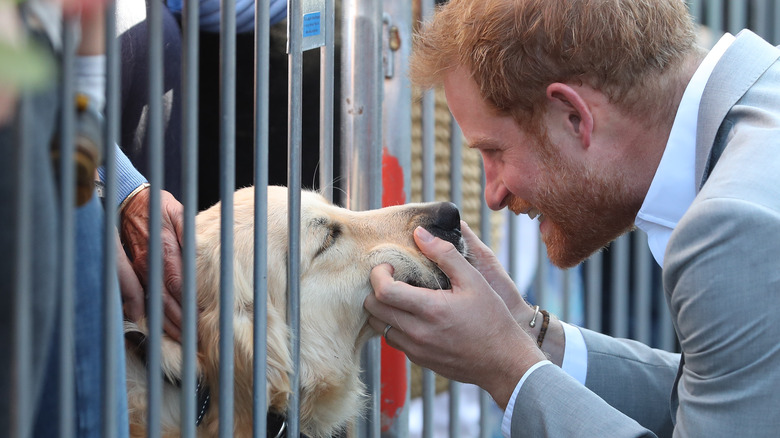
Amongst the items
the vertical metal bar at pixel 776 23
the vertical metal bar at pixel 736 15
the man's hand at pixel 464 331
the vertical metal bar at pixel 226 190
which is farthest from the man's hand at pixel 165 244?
the vertical metal bar at pixel 776 23

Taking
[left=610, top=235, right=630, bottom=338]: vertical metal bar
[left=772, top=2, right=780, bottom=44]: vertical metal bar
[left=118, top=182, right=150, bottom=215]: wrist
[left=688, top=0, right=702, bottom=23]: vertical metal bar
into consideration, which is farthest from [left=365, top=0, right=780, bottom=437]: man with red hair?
[left=772, top=2, right=780, bottom=44]: vertical metal bar

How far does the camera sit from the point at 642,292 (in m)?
3.26

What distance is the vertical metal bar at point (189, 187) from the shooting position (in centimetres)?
138

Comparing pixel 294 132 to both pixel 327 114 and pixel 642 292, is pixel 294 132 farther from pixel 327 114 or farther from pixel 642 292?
pixel 642 292

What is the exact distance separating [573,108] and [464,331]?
24.4 inches

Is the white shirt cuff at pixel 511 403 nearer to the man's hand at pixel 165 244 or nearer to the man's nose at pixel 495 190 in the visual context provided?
the man's nose at pixel 495 190

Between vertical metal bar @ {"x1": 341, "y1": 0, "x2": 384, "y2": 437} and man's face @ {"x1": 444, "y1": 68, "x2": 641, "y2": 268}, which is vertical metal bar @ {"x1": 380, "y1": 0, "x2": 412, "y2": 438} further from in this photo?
man's face @ {"x1": 444, "y1": 68, "x2": 641, "y2": 268}

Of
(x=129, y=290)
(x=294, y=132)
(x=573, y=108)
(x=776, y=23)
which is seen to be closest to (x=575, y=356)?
(x=573, y=108)

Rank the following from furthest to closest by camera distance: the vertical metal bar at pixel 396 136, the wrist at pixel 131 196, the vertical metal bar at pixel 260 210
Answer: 1. the vertical metal bar at pixel 396 136
2. the wrist at pixel 131 196
3. the vertical metal bar at pixel 260 210

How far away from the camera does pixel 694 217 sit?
1497 millimetres

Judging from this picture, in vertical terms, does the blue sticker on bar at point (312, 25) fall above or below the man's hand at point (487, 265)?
above

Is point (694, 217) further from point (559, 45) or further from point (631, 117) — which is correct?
point (559, 45)

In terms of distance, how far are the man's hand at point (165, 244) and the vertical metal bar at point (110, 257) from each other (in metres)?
0.62

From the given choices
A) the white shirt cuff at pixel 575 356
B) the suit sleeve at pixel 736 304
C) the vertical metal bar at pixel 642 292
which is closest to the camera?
the suit sleeve at pixel 736 304
